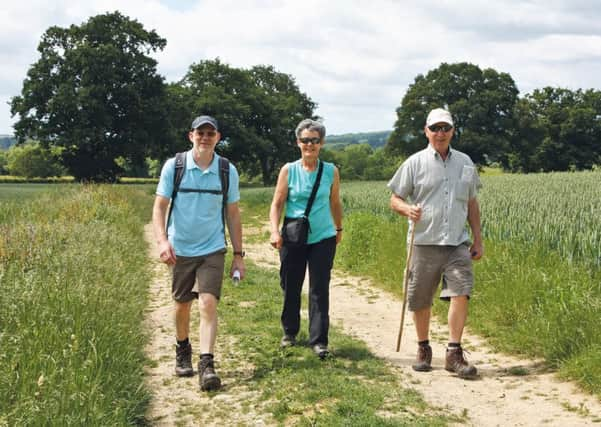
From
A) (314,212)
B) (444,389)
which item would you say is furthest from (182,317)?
(444,389)

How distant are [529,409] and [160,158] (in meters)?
48.8

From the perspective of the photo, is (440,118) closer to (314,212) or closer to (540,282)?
(314,212)

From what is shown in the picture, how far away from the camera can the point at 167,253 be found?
16.7 ft

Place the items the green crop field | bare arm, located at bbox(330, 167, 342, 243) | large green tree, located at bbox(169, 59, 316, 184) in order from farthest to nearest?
large green tree, located at bbox(169, 59, 316, 184)
bare arm, located at bbox(330, 167, 342, 243)
the green crop field

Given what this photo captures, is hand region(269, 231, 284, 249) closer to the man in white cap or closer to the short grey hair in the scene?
the short grey hair

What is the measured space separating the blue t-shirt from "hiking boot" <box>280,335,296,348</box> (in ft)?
4.92

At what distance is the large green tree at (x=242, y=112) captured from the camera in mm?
59031

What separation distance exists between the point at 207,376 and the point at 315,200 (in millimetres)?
1851

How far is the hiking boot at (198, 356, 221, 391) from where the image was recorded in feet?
16.8

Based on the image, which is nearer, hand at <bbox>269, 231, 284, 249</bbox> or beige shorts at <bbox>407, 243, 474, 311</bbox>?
beige shorts at <bbox>407, 243, 474, 311</bbox>

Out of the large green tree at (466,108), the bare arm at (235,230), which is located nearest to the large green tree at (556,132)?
the large green tree at (466,108)

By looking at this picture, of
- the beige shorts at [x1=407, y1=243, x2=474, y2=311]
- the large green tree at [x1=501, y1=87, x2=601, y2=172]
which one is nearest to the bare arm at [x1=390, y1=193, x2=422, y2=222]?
the beige shorts at [x1=407, y1=243, x2=474, y2=311]

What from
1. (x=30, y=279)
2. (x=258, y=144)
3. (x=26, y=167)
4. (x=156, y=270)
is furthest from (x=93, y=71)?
(x=26, y=167)

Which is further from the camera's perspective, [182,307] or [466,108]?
[466,108]
